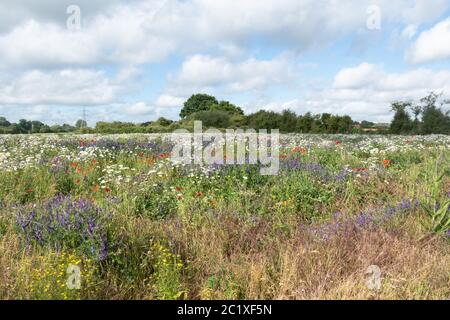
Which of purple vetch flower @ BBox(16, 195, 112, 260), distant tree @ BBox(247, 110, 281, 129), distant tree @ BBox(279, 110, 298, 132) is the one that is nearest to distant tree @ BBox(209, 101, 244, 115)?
distant tree @ BBox(247, 110, 281, 129)

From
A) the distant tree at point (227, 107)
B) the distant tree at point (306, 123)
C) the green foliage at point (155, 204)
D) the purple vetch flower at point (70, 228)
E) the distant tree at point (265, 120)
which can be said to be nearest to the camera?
the purple vetch flower at point (70, 228)

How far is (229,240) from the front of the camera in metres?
4.32

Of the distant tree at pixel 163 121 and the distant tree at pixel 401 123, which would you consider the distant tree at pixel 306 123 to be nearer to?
the distant tree at pixel 401 123

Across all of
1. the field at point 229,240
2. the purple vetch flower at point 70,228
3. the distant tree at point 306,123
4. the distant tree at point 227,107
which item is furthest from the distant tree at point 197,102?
the purple vetch flower at point 70,228

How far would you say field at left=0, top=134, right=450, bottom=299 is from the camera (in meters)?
3.21

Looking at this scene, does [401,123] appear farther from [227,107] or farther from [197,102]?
[197,102]

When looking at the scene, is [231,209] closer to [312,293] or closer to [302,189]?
[302,189]

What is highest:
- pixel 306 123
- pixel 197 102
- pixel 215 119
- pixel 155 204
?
pixel 197 102

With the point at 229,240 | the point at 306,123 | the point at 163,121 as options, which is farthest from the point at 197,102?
the point at 229,240

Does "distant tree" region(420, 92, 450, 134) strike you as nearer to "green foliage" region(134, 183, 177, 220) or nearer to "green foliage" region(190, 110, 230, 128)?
"green foliage" region(190, 110, 230, 128)

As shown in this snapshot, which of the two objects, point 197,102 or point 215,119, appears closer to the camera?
point 215,119

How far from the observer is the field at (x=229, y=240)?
3.21 m

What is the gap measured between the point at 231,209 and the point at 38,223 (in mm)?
2407

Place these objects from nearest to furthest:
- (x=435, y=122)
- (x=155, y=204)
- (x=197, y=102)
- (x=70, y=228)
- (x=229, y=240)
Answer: (x=70, y=228) → (x=229, y=240) → (x=155, y=204) → (x=435, y=122) → (x=197, y=102)
